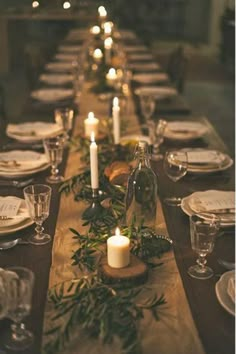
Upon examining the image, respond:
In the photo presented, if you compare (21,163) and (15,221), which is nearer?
(15,221)

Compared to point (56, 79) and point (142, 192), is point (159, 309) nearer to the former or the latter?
point (142, 192)

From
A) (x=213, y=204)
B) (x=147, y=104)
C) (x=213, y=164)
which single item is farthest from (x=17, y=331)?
(x=147, y=104)

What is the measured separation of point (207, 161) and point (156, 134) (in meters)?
0.23

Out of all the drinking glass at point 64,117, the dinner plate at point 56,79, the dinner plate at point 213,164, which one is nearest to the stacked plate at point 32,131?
the drinking glass at point 64,117

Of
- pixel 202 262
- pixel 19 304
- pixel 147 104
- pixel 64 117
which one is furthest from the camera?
pixel 147 104

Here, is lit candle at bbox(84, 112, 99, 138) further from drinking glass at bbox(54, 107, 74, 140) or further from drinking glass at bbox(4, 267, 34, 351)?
drinking glass at bbox(4, 267, 34, 351)

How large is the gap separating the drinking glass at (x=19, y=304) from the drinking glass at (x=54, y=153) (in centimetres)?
85

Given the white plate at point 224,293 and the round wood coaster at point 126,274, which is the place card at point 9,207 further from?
the white plate at point 224,293

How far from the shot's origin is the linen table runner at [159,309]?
0.98 metres

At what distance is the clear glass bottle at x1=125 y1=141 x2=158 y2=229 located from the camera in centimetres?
140

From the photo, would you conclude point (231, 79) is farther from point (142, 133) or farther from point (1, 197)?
point (1, 197)

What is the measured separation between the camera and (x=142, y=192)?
141 centimetres

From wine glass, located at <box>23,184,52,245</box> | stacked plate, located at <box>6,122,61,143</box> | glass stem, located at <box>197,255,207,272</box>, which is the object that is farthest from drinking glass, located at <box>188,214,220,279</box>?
stacked plate, located at <box>6,122,61,143</box>

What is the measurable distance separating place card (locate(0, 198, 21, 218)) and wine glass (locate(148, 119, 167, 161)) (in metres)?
0.67
